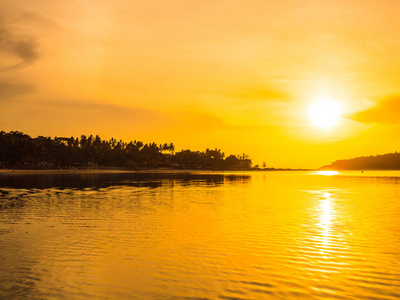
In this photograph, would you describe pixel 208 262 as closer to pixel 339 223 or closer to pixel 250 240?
pixel 250 240

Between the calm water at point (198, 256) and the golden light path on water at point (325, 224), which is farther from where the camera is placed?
the golden light path on water at point (325, 224)

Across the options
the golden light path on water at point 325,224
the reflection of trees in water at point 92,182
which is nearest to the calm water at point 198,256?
the golden light path on water at point 325,224

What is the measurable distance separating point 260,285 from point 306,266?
11.5ft

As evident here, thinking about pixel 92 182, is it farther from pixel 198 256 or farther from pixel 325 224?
pixel 198 256

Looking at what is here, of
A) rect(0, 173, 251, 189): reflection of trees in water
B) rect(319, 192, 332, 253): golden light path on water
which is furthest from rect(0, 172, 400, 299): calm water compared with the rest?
rect(0, 173, 251, 189): reflection of trees in water

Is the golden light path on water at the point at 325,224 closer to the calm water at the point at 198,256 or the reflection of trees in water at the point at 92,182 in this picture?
the calm water at the point at 198,256

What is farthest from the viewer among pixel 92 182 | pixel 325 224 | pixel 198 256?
pixel 92 182

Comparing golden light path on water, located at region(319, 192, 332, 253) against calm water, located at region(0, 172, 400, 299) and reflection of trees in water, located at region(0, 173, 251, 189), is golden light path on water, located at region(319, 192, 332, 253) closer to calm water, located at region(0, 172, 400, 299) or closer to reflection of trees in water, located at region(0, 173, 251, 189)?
calm water, located at region(0, 172, 400, 299)

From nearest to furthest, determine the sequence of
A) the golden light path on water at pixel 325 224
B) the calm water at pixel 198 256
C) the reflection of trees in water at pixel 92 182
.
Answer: the calm water at pixel 198 256, the golden light path on water at pixel 325 224, the reflection of trees in water at pixel 92 182

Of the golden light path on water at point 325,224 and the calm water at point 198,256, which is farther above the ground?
the golden light path on water at point 325,224

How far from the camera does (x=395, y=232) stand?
2578cm

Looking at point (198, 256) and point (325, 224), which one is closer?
point (198, 256)

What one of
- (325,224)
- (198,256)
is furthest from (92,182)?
(198,256)

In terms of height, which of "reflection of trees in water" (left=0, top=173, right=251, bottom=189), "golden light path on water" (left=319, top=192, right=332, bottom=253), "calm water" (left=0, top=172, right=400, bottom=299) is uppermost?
"reflection of trees in water" (left=0, top=173, right=251, bottom=189)
